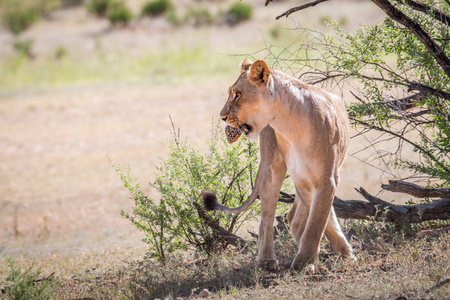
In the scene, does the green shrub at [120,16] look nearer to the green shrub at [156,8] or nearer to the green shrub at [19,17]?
the green shrub at [156,8]

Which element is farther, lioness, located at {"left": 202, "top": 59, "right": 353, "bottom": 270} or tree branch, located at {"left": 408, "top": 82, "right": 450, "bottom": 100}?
tree branch, located at {"left": 408, "top": 82, "right": 450, "bottom": 100}

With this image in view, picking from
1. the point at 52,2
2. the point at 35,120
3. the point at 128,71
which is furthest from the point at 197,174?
the point at 52,2

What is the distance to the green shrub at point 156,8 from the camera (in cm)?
3669

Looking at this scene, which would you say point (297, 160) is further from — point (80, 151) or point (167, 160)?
point (80, 151)

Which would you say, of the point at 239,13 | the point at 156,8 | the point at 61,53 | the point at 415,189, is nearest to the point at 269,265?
the point at 415,189

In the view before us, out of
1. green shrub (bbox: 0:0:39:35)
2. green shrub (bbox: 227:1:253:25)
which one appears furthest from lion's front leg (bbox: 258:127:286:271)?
green shrub (bbox: 0:0:39:35)

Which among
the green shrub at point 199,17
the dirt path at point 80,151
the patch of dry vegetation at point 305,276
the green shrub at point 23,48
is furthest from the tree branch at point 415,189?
the green shrub at point 199,17

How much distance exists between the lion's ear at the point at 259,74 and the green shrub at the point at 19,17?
3180cm

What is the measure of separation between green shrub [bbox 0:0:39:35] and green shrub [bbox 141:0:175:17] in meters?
6.66

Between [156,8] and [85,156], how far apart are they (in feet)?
73.6

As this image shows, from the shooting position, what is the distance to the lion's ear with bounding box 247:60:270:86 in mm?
5344

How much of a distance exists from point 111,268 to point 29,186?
6.99m

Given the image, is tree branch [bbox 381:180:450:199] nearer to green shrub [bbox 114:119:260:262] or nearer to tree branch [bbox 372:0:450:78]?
tree branch [bbox 372:0:450:78]

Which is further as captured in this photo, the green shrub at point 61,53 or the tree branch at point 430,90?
the green shrub at point 61,53
